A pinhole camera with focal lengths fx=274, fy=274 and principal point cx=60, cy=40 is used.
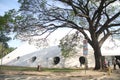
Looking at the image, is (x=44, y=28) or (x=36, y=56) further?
(x=36, y=56)

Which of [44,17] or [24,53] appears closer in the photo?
[44,17]

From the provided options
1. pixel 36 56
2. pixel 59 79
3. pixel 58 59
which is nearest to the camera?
pixel 59 79

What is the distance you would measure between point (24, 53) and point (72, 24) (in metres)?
23.6

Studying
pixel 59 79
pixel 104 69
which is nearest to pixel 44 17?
pixel 104 69

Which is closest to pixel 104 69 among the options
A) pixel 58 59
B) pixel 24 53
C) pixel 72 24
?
pixel 72 24

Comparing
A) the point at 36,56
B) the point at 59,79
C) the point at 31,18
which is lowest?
the point at 59,79

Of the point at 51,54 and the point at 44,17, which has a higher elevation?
the point at 44,17

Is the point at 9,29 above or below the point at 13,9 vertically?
below

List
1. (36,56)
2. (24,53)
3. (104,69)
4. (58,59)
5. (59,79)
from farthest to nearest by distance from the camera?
(24,53)
(36,56)
(58,59)
(104,69)
(59,79)

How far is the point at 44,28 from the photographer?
88.6ft

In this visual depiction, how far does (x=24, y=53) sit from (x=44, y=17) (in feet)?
75.6

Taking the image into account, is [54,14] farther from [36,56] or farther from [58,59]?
[36,56]

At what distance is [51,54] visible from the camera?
141ft

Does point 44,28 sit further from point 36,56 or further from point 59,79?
point 36,56
